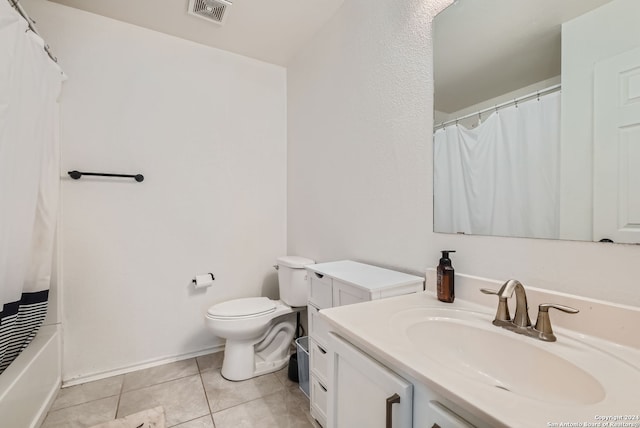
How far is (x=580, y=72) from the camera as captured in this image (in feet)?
2.74

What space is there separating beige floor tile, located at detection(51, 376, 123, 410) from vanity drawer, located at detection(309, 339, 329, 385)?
127cm

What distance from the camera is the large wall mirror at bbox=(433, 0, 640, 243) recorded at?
2.52 feet

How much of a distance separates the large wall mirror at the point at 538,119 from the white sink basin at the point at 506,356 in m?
0.34

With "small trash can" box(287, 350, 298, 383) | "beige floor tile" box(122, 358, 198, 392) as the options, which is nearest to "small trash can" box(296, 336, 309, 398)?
"small trash can" box(287, 350, 298, 383)

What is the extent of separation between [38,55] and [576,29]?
2248mm

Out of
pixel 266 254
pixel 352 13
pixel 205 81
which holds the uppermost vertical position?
pixel 352 13

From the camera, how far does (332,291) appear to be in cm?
137

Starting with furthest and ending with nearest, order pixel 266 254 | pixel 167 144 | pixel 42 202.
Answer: pixel 266 254
pixel 167 144
pixel 42 202

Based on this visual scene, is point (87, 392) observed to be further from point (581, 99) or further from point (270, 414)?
point (581, 99)

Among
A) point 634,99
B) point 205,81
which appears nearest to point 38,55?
point 205,81

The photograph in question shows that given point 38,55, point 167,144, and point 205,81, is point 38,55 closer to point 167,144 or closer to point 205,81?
point 167,144

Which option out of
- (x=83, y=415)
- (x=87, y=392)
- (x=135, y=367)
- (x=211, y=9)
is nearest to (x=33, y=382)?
(x=83, y=415)

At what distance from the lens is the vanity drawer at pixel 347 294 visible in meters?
1.17

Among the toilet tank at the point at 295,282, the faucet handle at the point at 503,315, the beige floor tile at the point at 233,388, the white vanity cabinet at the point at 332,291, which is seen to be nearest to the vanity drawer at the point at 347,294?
the white vanity cabinet at the point at 332,291
